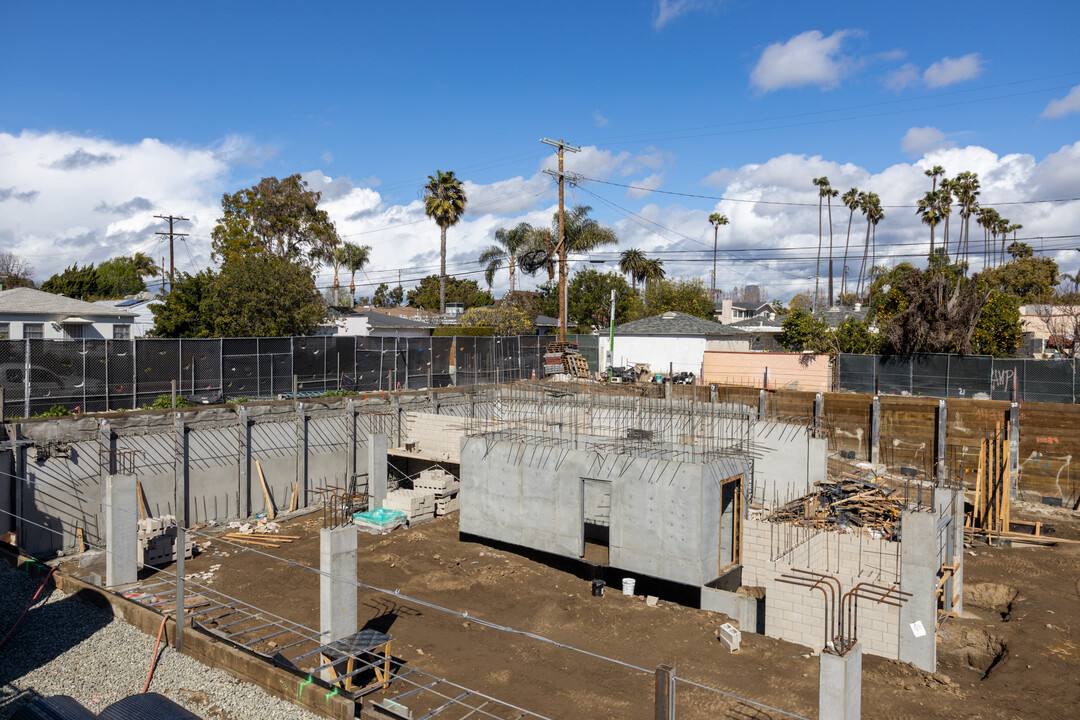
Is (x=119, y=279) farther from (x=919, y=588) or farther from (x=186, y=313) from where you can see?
(x=919, y=588)

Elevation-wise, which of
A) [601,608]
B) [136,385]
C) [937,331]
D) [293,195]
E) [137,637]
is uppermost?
[293,195]

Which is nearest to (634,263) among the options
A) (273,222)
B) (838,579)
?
(273,222)

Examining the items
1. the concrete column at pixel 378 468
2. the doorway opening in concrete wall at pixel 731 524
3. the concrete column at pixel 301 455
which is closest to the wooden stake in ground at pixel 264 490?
the concrete column at pixel 301 455

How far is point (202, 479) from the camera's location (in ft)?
70.4

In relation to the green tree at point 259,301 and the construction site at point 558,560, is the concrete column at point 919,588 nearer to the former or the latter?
the construction site at point 558,560

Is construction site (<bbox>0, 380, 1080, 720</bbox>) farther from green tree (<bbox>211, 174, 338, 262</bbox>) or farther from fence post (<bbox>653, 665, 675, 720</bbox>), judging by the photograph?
green tree (<bbox>211, 174, 338, 262</bbox>)

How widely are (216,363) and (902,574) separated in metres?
23.8

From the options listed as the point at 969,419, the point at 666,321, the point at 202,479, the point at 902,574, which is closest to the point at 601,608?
the point at 902,574

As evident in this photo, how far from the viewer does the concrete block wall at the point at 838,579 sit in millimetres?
12508

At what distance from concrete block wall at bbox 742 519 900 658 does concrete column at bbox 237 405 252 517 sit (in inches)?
648

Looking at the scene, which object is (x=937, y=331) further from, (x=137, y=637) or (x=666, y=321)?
(x=137, y=637)

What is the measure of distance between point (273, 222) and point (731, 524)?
3824 centimetres

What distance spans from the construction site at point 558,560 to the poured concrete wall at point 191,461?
0.07 meters

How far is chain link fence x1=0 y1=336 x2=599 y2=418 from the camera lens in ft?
70.6
